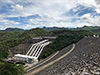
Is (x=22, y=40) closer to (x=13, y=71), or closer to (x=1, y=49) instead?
(x=1, y=49)

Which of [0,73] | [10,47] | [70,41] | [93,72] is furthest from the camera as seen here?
[10,47]

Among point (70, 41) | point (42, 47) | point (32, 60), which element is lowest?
point (32, 60)

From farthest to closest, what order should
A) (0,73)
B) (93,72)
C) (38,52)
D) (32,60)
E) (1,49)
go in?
(1,49) → (38,52) → (32,60) → (0,73) → (93,72)

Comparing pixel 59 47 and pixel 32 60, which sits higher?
pixel 59 47

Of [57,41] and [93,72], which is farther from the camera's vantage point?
[57,41]

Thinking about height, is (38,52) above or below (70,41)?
below

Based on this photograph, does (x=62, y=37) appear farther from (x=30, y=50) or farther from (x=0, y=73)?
(x=0, y=73)

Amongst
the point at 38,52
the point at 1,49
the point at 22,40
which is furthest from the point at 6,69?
the point at 22,40

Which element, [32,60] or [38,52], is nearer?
[32,60]

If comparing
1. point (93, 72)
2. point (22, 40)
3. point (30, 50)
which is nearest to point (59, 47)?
point (30, 50)
